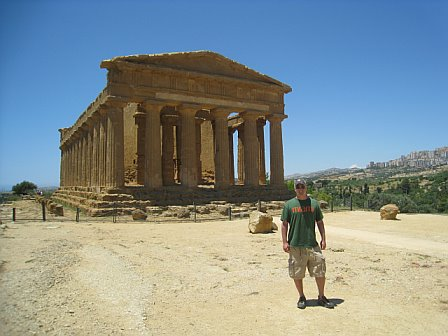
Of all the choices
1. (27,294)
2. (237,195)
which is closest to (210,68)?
(237,195)

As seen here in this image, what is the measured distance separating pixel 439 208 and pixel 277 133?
1942 cm

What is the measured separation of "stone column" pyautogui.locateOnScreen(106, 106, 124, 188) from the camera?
908 inches

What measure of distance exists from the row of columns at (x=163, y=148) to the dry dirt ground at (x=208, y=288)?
1269cm

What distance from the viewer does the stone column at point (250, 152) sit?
28656 mm

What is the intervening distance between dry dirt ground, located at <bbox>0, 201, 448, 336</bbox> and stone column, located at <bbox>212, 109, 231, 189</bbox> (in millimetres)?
15426

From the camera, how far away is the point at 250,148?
28.8m

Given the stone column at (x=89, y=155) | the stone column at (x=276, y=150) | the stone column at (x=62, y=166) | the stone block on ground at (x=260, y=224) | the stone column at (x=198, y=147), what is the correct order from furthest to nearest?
the stone column at (x=62, y=166) < the stone column at (x=198, y=147) < the stone column at (x=276, y=150) < the stone column at (x=89, y=155) < the stone block on ground at (x=260, y=224)

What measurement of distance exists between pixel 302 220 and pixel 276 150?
81.1 ft

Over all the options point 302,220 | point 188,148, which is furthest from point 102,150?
point 302,220

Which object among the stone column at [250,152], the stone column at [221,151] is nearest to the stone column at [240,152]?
the stone column at [250,152]

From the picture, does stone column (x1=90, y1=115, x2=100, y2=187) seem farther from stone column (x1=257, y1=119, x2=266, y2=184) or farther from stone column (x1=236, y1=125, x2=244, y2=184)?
stone column (x1=257, y1=119, x2=266, y2=184)

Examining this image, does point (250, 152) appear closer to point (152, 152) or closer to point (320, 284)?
point (152, 152)

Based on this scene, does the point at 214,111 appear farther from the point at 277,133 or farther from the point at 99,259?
the point at 99,259

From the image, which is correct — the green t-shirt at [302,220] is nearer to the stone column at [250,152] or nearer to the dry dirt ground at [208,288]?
the dry dirt ground at [208,288]
